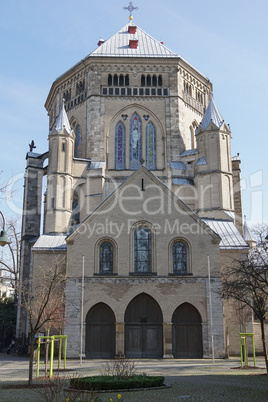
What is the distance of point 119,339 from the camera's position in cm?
3391

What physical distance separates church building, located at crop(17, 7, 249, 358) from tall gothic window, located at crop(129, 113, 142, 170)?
0.10 metres

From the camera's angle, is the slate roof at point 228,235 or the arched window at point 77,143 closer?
the slate roof at point 228,235

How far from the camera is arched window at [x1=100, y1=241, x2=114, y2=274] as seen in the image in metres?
35.4

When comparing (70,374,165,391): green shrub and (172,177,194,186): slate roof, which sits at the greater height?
(172,177,194,186): slate roof

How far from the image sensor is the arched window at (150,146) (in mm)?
48250

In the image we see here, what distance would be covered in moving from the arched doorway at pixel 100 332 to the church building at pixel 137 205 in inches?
2.7

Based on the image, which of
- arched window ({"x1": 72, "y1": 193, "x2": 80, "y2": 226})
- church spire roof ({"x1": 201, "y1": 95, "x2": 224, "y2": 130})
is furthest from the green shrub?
church spire roof ({"x1": 201, "y1": 95, "x2": 224, "y2": 130})

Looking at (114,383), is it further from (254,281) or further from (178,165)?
(178,165)

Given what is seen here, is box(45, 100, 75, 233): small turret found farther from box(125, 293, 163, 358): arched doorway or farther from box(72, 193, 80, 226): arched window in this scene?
box(125, 293, 163, 358): arched doorway

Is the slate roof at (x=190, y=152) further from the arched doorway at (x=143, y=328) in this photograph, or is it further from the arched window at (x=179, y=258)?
the arched doorway at (x=143, y=328)

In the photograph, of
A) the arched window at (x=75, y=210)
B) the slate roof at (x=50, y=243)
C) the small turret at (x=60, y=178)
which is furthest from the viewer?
the arched window at (x=75, y=210)

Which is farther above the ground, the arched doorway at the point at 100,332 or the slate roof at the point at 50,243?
the slate roof at the point at 50,243

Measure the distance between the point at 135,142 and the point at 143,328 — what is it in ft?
66.8

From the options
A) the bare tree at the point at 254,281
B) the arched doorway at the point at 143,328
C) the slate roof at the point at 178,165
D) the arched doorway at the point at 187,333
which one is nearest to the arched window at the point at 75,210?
the slate roof at the point at 178,165
